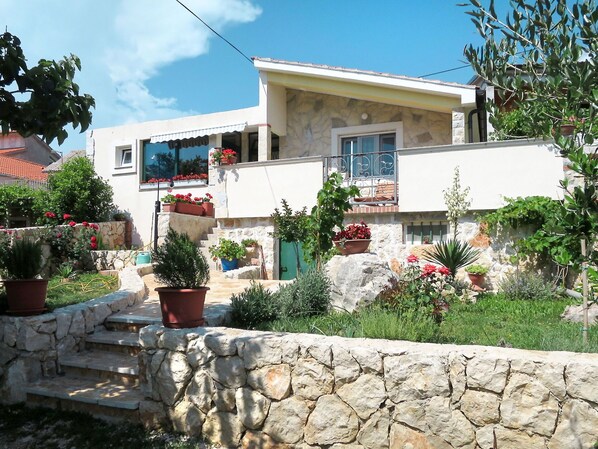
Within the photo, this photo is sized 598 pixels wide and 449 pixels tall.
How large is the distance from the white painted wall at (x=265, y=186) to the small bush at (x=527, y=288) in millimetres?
5129

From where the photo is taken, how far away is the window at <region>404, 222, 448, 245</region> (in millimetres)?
11062

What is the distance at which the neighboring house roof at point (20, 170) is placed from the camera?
26.3 meters

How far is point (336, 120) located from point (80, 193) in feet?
29.1

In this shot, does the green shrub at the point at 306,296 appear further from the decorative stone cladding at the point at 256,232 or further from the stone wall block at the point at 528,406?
the decorative stone cladding at the point at 256,232

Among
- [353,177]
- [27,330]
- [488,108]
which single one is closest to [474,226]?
[353,177]

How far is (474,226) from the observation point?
1064cm

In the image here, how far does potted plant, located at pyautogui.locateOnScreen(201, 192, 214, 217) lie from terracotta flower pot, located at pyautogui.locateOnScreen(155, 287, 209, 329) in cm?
997

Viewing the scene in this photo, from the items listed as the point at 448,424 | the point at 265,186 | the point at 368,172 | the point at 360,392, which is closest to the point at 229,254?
the point at 265,186

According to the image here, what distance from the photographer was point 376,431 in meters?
4.05

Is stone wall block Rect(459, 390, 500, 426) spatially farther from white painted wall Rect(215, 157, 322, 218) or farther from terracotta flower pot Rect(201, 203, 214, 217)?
terracotta flower pot Rect(201, 203, 214, 217)

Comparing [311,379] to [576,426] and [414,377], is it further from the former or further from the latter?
[576,426]

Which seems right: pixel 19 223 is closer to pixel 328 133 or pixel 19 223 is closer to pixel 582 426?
pixel 328 133

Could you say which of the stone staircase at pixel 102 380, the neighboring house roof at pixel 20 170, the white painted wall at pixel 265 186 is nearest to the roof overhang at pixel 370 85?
the white painted wall at pixel 265 186

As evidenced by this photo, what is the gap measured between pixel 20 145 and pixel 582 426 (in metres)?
39.3
